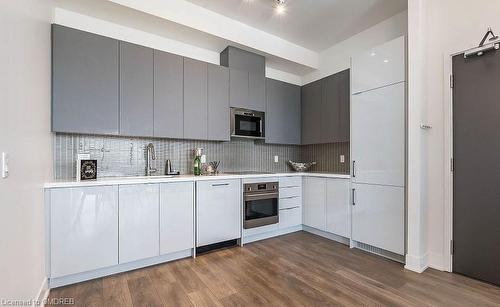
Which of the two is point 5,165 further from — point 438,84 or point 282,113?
point 438,84

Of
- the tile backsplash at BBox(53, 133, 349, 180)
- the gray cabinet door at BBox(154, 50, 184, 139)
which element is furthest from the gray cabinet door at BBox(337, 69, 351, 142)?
the gray cabinet door at BBox(154, 50, 184, 139)

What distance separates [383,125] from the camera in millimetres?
2682

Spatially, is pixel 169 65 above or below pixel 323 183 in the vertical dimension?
above

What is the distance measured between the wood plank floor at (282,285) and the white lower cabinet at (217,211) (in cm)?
26

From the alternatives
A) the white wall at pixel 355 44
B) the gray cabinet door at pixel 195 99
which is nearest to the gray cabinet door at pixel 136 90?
the gray cabinet door at pixel 195 99

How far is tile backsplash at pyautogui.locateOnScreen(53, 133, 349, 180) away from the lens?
2531 mm

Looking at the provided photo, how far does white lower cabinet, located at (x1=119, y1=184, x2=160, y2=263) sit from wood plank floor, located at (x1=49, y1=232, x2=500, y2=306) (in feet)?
0.67

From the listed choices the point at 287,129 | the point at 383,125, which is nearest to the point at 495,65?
the point at 383,125

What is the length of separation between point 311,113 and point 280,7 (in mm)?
1663

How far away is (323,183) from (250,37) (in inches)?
89.9

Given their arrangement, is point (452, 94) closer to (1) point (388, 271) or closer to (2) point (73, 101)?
(1) point (388, 271)

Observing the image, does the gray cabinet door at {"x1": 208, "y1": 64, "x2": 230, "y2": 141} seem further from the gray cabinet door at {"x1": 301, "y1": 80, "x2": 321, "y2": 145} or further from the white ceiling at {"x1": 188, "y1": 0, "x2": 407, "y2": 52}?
the gray cabinet door at {"x1": 301, "y1": 80, "x2": 321, "y2": 145}

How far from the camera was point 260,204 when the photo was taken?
3209 mm

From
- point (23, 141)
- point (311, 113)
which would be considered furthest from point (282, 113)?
point (23, 141)
